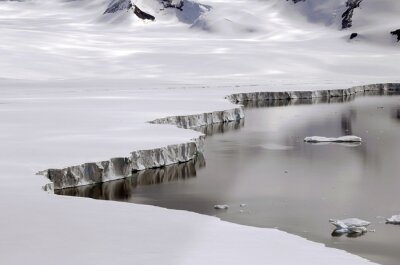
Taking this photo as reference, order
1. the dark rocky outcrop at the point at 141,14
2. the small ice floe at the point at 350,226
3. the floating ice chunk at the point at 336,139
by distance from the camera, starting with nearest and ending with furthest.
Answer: the small ice floe at the point at 350,226 → the floating ice chunk at the point at 336,139 → the dark rocky outcrop at the point at 141,14

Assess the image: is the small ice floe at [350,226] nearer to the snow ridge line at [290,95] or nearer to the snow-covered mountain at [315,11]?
the snow ridge line at [290,95]

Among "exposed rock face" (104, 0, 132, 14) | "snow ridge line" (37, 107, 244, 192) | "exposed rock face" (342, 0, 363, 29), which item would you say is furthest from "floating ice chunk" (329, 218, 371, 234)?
"exposed rock face" (104, 0, 132, 14)

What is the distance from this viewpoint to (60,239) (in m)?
9.62

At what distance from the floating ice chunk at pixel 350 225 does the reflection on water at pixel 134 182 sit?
16.2 feet

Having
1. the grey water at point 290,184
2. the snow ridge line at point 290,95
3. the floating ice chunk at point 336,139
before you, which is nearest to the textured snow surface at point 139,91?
the snow ridge line at point 290,95

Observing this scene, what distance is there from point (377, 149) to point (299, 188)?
265 inches

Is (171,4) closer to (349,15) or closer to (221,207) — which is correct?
(349,15)

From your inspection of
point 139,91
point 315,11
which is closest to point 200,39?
point 315,11

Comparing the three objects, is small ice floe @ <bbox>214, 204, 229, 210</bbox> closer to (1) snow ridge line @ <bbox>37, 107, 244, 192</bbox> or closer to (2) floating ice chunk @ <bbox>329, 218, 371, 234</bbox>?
(2) floating ice chunk @ <bbox>329, 218, 371, 234</bbox>

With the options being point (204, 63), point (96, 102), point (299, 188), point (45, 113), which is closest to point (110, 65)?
point (204, 63)

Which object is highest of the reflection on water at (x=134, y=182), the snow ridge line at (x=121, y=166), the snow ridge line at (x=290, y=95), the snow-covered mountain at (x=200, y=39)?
the snow-covered mountain at (x=200, y=39)

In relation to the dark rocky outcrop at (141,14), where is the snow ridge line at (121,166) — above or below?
below

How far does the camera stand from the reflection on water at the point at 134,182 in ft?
50.9

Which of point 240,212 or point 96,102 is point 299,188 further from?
point 96,102
